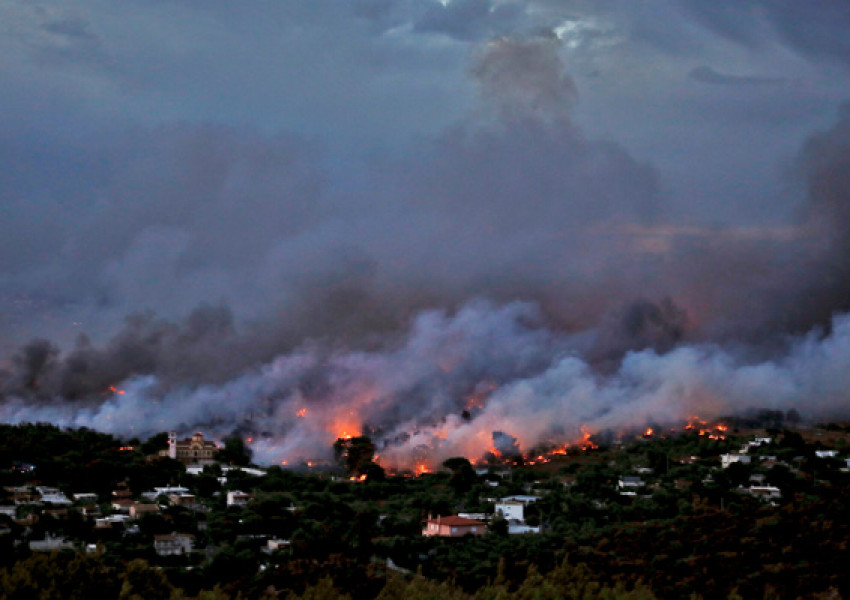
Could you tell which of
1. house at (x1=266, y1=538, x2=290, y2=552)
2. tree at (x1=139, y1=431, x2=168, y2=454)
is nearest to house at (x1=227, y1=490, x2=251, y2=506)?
house at (x1=266, y1=538, x2=290, y2=552)

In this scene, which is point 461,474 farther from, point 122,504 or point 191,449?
point 122,504

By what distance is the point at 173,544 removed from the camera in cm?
3231

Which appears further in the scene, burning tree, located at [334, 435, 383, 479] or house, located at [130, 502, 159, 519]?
burning tree, located at [334, 435, 383, 479]

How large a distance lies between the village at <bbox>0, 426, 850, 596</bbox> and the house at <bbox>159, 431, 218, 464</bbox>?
0.35ft

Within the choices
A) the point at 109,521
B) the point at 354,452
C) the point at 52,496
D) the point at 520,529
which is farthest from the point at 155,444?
the point at 520,529

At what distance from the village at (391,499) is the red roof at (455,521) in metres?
0.07

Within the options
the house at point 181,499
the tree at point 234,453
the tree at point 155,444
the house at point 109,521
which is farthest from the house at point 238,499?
the tree at point 155,444

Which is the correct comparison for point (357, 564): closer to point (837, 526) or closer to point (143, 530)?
point (143, 530)

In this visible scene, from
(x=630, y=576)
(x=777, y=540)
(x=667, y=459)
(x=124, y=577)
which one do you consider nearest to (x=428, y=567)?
(x=630, y=576)

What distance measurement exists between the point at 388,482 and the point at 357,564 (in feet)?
76.6

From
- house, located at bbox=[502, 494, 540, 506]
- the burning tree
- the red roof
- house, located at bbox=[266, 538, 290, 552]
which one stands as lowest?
house, located at bbox=[266, 538, 290, 552]

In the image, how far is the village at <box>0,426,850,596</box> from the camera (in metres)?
31.3

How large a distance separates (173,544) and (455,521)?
10.3m

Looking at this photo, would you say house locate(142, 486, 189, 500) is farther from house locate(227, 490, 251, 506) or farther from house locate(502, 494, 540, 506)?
house locate(502, 494, 540, 506)
